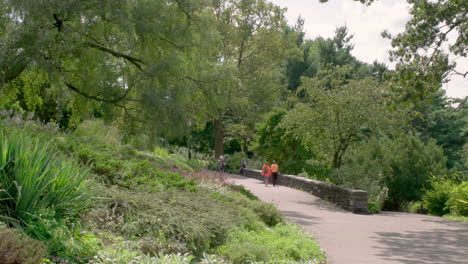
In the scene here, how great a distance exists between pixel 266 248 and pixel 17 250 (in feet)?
13.6

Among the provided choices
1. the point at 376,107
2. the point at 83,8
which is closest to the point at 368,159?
the point at 376,107

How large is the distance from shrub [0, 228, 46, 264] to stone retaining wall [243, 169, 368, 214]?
13.8 m

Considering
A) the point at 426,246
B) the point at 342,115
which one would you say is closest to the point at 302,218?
the point at 426,246

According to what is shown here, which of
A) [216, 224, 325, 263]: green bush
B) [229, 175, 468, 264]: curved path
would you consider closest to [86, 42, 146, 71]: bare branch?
[229, 175, 468, 264]: curved path

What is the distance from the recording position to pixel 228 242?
7531mm

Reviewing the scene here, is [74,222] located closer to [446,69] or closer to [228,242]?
[228,242]

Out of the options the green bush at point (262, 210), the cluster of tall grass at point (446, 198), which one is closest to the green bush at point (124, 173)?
the green bush at point (262, 210)

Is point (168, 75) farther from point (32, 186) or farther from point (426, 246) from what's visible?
point (32, 186)

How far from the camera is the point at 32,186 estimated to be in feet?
17.4

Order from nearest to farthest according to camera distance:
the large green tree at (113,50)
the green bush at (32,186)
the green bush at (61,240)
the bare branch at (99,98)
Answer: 1. the green bush at (61,240)
2. the green bush at (32,186)
3. the large green tree at (113,50)
4. the bare branch at (99,98)

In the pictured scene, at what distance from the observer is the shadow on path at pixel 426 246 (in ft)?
29.0

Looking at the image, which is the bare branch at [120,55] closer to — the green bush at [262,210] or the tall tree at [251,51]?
the green bush at [262,210]

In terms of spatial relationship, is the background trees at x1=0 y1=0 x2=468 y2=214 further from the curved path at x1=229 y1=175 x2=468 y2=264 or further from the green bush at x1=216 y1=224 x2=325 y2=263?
the green bush at x1=216 y1=224 x2=325 y2=263

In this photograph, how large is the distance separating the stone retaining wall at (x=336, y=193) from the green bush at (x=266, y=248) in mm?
7238
